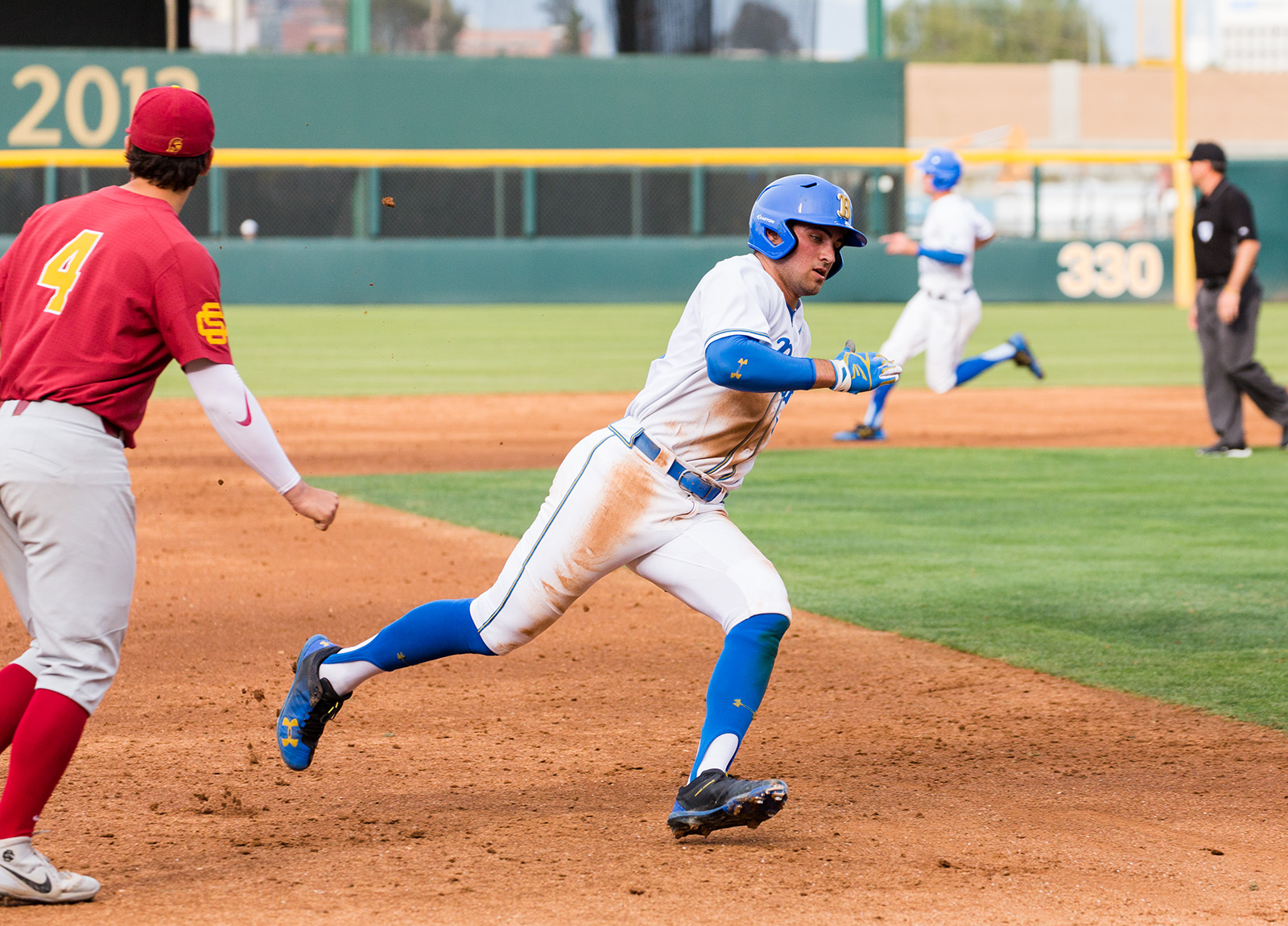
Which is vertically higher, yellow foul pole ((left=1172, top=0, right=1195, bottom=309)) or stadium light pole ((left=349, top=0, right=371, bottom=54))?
stadium light pole ((left=349, top=0, right=371, bottom=54))

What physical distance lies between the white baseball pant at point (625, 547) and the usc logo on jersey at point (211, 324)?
3.21 feet

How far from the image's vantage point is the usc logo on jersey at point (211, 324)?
3.50m

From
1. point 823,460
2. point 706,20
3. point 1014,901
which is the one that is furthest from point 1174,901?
point 706,20

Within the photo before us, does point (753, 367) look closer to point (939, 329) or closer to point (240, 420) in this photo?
point (240, 420)

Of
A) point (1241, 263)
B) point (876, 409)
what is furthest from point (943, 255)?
point (1241, 263)

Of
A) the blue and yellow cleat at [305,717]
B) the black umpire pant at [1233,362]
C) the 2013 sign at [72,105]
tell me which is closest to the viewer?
the blue and yellow cleat at [305,717]

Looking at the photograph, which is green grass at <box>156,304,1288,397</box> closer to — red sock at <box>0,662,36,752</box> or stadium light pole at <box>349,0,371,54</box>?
stadium light pole at <box>349,0,371,54</box>

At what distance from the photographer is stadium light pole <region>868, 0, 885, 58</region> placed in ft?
109

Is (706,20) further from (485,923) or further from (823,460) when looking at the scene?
(485,923)

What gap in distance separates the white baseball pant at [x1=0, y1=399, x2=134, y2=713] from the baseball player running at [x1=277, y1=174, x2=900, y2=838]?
3.25 ft

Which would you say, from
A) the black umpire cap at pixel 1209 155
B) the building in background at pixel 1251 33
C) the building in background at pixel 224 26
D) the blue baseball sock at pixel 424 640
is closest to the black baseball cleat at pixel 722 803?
the blue baseball sock at pixel 424 640

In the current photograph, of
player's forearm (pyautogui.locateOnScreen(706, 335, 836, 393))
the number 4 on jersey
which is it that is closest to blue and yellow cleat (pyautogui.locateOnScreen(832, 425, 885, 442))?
player's forearm (pyautogui.locateOnScreen(706, 335, 836, 393))

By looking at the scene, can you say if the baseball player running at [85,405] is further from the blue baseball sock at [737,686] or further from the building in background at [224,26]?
the building in background at [224,26]

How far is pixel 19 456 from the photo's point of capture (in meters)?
3.46
